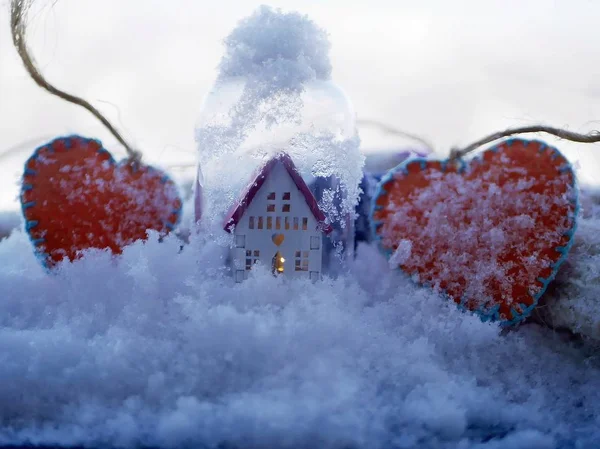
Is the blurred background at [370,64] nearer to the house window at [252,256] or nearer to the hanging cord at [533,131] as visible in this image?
the hanging cord at [533,131]

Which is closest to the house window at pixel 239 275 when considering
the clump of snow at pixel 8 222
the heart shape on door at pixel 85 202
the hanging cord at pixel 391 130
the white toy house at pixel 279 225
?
the white toy house at pixel 279 225

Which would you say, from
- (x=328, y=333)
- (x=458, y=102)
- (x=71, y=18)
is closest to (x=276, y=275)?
(x=328, y=333)

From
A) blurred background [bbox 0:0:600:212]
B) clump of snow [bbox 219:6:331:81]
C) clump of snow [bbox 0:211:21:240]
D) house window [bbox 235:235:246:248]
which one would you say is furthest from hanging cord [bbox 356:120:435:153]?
clump of snow [bbox 0:211:21:240]

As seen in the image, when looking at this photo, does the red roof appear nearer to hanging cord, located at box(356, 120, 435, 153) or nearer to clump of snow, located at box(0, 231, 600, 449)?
clump of snow, located at box(0, 231, 600, 449)

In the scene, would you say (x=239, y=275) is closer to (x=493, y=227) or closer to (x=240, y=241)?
(x=240, y=241)

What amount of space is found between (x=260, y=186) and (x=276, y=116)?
3.2 inches

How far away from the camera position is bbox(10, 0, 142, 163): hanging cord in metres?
0.72

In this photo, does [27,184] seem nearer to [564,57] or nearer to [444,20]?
[444,20]

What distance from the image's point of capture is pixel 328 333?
0.57 metres

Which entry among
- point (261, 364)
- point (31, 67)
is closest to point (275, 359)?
point (261, 364)

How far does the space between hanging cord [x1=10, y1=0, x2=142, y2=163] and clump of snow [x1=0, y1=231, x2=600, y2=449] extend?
17 cm

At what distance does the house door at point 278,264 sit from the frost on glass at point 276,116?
0.07 m

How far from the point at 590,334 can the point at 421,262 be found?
Result: 0.65ft

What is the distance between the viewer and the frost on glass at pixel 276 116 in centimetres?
66
